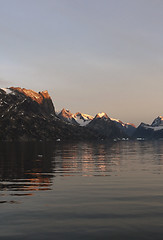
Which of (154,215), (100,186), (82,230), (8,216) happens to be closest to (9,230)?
(8,216)

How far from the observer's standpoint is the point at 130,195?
88.5ft

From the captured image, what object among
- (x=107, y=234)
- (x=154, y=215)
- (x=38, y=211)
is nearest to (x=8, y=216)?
(x=38, y=211)

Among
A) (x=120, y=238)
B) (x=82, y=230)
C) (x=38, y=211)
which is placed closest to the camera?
(x=120, y=238)

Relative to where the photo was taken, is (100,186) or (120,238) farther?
(100,186)

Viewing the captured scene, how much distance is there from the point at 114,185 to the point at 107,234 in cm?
1782

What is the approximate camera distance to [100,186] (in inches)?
1272

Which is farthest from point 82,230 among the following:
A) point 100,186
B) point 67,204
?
point 100,186

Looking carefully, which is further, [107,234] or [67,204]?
[67,204]

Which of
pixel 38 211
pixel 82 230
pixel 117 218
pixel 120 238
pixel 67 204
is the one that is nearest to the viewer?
pixel 120 238

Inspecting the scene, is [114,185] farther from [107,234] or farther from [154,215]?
[107,234]

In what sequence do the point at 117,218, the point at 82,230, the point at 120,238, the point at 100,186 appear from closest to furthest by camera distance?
Result: 1. the point at 120,238
2. the point at 82,230
3. the point at 117,218
4. the point at 100,186

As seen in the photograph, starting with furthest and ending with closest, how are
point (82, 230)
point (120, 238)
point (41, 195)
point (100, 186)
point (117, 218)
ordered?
point (100, 186) → point (41, 195) → point (117, 218) → point (82, 230) → point (120, 238)

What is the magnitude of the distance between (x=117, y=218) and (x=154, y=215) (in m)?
2.82

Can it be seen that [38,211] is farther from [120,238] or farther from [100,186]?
[100,186]
